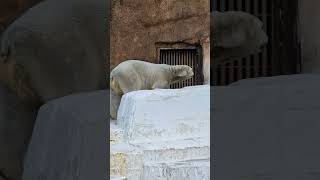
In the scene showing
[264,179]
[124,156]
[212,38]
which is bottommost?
[124,156]

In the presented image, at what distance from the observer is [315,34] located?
1.53 feet

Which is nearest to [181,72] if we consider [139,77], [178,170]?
[139,77]

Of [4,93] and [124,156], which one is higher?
[4,93]

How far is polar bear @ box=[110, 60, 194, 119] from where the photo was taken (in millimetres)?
1279

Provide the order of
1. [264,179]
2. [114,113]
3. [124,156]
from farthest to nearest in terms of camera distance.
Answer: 1. [114,113]
2. [124,156]
3. [264,179]

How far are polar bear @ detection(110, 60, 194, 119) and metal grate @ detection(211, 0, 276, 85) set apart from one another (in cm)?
62

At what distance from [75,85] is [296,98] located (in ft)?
0.92

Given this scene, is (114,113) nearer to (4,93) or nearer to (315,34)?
(4,93)

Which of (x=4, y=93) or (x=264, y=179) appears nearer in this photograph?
(x=264, y=179)

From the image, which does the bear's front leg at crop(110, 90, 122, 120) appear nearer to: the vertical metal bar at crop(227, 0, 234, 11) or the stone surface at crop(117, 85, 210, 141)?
the stone surface at crop(117, 85, 210, 141)

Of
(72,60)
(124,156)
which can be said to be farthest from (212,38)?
(124,156)

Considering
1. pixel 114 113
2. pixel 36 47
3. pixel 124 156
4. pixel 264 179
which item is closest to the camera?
pixel 264 179

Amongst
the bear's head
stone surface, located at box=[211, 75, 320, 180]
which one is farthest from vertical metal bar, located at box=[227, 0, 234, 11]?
the bear's head

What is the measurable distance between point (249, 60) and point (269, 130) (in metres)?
0.14
